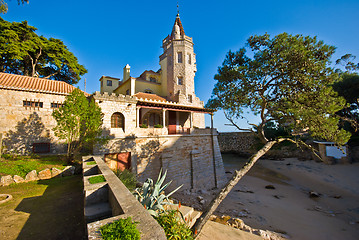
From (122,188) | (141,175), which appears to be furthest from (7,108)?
(122,188)

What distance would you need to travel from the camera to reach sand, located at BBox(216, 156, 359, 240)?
8844mm

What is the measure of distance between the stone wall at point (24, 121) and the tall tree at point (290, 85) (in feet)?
50.7

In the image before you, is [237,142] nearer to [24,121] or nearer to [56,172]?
[56,172]

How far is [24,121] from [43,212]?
12.9 metres

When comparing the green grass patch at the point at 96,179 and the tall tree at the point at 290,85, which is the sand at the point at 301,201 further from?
the green grass patch at the point at 96,179

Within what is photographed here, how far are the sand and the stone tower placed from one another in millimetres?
14225

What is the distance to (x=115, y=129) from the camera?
12242mm

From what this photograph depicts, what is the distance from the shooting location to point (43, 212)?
4.34 metres

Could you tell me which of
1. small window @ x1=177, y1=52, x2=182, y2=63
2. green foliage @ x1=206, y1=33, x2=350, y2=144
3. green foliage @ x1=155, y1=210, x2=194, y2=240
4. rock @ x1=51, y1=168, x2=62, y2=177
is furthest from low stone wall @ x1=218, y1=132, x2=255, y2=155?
green foliage @ x1=155, y1=210, x2=194, y2=240

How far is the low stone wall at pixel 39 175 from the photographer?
677 centimetres

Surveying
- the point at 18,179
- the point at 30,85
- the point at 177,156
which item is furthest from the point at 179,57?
the point at 18,179

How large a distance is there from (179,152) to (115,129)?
6.50 m

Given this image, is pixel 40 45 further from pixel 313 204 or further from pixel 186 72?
pixel 313 204

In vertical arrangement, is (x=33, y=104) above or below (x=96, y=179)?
above
